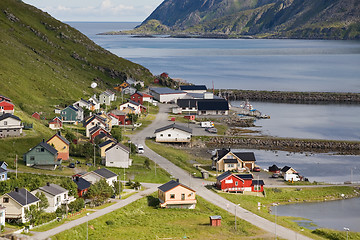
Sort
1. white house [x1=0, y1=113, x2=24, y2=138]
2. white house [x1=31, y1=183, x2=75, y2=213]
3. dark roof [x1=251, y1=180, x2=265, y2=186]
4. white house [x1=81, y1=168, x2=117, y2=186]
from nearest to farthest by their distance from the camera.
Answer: white house [x1=31, y1=183, x2=75, y2=213]
white house [x1=81, y1=168, x2=117, y2=186]
dark roof [x1=251, y1=180, x2=265, y2=186]
white house [x1=0, y1=113, x2=24, y2=138]

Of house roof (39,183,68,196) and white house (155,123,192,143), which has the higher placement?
house roof (39,183,68,196)

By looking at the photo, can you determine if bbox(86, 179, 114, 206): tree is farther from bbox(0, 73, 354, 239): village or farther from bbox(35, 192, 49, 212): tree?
bbox(35, 192, 49, 212): tree

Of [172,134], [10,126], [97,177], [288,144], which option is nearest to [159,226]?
[97,177]

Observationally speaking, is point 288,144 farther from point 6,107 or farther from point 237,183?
point 6,107

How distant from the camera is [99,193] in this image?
166ft

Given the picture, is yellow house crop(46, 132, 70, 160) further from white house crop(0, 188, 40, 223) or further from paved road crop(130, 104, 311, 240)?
white house crop(0, 188, 40, 223)

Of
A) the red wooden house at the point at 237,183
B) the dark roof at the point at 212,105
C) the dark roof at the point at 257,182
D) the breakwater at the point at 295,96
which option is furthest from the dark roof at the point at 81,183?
the breakwater at the point at 295,96

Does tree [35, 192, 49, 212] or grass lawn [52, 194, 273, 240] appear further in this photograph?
tree [35, 192, 49, 212]

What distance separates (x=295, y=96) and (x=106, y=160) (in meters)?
87.4

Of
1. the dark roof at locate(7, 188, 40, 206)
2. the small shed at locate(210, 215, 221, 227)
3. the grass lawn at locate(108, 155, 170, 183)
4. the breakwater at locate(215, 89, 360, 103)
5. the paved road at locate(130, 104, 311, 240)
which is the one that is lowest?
the breakwater at locate(215, 89, 360, 103)

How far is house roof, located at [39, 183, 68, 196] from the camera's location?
47062mm

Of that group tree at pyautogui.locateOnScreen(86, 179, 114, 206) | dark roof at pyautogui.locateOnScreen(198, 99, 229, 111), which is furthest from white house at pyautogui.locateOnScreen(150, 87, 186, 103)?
tree at pyautogui.locateOnScreen(86, 179, 114, 206)

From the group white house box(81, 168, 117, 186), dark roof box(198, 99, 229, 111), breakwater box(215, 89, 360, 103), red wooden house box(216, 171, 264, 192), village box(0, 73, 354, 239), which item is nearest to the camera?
village box(0, 73, 354, 239)

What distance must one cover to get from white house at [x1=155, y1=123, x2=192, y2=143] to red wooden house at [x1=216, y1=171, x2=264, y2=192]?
24.6 meters
